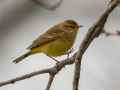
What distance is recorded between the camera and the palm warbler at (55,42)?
19.9 ft

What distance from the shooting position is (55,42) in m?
6.24

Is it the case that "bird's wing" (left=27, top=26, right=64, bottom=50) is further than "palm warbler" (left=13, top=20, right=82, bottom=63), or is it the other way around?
"bird's wing" (left=27, top=26, right=64, bottom=50)

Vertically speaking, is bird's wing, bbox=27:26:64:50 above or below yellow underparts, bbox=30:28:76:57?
above

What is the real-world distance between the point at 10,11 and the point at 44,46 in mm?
1459

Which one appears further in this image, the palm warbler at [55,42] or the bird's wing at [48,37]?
the bird's wing at [48,37]

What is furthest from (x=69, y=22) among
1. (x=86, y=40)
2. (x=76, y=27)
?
(x=86, y=40)

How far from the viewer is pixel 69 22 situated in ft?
22.5

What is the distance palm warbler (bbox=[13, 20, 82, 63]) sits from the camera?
6.06 m

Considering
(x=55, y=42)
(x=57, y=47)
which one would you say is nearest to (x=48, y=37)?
(x=55, y=42)

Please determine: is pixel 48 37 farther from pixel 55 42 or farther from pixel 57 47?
pixel 57 47

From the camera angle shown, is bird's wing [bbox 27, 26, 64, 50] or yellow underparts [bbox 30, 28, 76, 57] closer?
yellow underparts [bbox 30, 28, 76, 57]

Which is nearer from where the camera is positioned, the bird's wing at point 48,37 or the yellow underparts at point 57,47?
the yellow underparts at point 57,47

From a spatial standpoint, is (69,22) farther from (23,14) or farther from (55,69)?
(55,69)

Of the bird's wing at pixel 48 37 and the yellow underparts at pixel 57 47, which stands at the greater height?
the bird's wing at pixel 48 37
